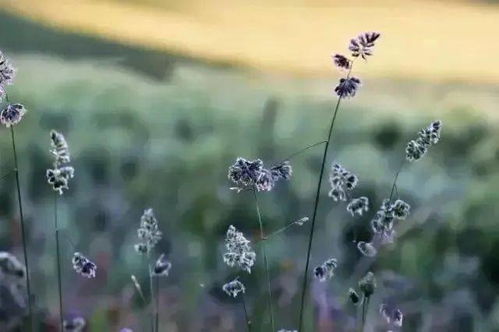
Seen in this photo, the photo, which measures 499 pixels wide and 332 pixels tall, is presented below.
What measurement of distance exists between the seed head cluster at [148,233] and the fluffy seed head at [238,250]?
12cm

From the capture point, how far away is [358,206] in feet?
4.15

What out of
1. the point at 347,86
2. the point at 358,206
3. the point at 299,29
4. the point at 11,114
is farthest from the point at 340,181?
the point at 11,114

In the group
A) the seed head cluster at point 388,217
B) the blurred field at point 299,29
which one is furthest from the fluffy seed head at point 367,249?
the blurred field at point 299,29

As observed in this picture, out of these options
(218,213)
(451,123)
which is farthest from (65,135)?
(451,123)

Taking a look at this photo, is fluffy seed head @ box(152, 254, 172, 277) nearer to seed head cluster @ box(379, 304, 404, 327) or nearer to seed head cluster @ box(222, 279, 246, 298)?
seed head cluster @ box(222, 279, 246, 298)

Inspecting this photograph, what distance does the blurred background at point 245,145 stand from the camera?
1.27m

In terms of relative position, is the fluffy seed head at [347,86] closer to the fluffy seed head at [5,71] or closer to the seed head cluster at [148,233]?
the seed head cluster at [148,233]

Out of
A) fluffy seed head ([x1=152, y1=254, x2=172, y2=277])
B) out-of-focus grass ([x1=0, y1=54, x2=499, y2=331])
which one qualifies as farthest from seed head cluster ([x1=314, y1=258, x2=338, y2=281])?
fluffy seed head ([x1=152, y1=254, x2=172, y2=277])

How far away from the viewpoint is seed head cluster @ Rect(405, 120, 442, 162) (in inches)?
49.3

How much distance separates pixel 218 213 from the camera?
1285 mm

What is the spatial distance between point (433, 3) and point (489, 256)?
16.2 inches

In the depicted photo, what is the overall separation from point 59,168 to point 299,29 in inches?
17.6

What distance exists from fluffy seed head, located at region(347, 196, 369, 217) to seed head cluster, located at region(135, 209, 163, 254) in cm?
31

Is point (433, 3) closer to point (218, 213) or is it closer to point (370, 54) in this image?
point (370, 54)
